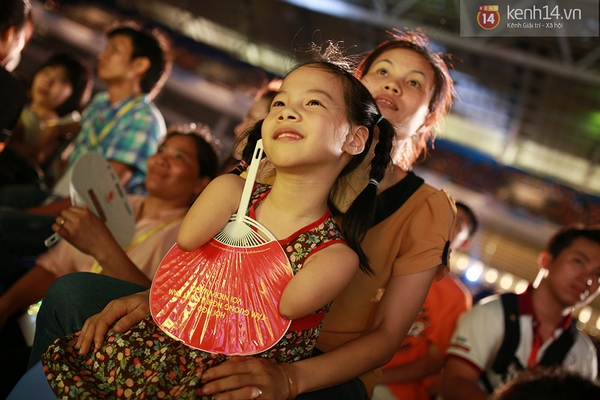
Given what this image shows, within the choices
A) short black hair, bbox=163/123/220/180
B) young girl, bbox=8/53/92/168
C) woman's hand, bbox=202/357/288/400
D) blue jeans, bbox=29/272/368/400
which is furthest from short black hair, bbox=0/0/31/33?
woman's hand, bbox=202/357/288/400

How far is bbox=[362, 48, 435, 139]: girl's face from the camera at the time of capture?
1.47 meters

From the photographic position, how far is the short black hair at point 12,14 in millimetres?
2076

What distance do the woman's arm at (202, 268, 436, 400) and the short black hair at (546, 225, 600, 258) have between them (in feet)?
4.11

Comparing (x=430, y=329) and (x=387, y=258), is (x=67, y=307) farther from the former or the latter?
(x=430, y=329)

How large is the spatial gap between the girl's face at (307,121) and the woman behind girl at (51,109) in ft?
8.40

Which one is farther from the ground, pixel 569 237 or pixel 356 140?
pixel 356 140

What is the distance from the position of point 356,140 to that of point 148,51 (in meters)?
2.04

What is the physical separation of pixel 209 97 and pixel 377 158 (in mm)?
11262

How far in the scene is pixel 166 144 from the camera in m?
2.26

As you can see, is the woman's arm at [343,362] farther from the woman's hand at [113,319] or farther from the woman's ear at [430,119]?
the woman's ear at [430,119]

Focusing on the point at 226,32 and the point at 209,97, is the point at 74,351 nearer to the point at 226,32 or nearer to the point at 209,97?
the point at 209,97

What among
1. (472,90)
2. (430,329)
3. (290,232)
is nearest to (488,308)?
(430,329)

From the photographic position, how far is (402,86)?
4.91 ft

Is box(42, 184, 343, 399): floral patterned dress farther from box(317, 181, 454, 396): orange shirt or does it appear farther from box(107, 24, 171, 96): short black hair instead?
box(107, 24, 171, 96): short black hair
